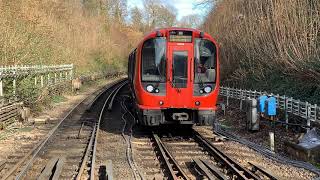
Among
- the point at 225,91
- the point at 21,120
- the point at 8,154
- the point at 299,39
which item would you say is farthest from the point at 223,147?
the point at 225,91

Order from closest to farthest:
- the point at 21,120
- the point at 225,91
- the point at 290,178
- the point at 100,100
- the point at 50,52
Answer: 1. the point at 290,178
2. the point at 21,120
3. the point at 225,91
4. the point at 100,100
5. the point at 50,52

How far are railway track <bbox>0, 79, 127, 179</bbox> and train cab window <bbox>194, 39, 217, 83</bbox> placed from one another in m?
3.43

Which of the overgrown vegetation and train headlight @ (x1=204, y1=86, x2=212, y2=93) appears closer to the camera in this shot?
train headlight @ (x1=204, y1=86, x2=212, y2=93)

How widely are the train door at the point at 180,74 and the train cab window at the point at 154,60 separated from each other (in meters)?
0.20

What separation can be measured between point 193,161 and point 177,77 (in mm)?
3457

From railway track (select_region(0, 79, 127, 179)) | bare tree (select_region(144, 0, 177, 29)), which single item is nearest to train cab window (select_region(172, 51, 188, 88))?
railway track (select_region(0, 79, 127, 179))

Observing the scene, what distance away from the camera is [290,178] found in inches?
341

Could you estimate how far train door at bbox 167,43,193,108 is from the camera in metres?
12.7

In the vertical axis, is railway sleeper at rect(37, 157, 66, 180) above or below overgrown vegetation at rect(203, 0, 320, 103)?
below

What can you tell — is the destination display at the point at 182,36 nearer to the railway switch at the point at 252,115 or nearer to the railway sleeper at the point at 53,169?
the railway switch at the point at 252,115

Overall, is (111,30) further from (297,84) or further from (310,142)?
(310,142)

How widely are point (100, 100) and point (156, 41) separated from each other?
14.1 metres

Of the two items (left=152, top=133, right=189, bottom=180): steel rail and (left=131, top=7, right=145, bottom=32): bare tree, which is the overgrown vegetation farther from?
(left=131, top=7, right=145, bottom=32): bare tree

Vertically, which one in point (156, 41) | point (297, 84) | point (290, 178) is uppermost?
point (156, 41)
